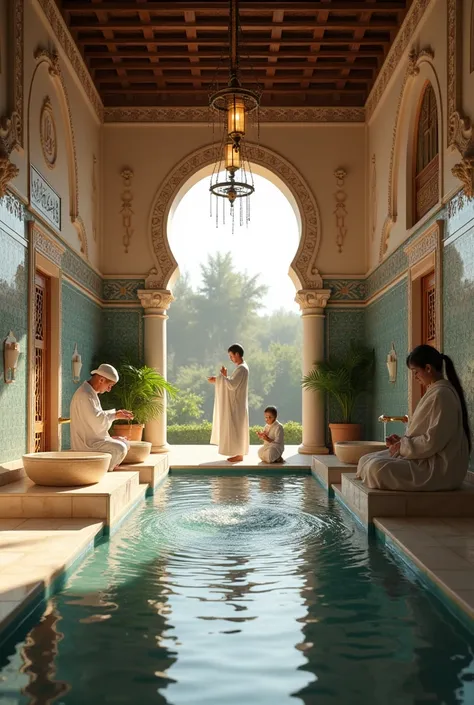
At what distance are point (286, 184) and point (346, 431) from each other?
12.1 ft

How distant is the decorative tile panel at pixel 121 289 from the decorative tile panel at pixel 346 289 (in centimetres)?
275

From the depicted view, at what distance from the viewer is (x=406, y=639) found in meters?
2.70

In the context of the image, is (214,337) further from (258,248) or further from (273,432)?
(273,432)

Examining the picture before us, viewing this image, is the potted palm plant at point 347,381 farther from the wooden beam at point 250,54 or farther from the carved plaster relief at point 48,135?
the carved plaster relief at point 48,135

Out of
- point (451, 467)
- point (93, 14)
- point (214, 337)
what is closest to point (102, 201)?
point (93, 14)

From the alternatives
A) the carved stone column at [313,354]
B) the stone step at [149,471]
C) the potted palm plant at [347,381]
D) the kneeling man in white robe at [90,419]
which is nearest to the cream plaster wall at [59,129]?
the kneeling man in white robe at [90,419]

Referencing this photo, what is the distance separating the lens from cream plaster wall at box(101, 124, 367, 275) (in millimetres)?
10484

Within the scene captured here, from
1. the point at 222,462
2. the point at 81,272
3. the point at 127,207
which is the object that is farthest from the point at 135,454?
the point at 127,207

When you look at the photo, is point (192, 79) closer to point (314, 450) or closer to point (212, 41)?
point (212, 41)

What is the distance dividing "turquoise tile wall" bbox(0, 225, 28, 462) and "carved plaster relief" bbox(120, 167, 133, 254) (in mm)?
3962

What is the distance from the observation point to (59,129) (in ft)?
26.6

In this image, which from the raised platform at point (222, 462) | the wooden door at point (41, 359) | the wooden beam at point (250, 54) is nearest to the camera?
the wooden door at point (41, 359)

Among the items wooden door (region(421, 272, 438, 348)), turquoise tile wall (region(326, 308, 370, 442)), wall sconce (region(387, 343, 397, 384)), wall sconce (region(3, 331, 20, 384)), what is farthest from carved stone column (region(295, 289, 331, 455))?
wall sconce (region(3, 331, 20, 384))

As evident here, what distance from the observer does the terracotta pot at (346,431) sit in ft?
32.4
